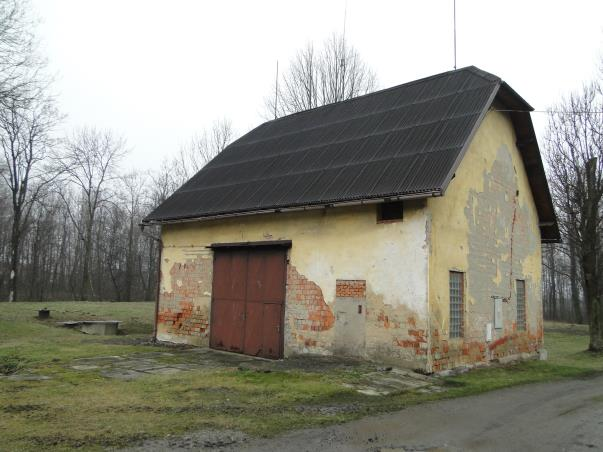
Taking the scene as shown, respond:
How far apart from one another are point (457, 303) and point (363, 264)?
2.34m

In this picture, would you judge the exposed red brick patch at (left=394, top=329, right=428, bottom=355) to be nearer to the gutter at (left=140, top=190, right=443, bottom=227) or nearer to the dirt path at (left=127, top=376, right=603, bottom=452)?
the dirt path at (left=127, top=376, right=603, bottom=452)

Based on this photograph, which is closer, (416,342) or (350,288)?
(416,342)

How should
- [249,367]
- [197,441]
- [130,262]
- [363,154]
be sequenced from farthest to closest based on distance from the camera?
1. [130,262]
2. [363,154]
3. [249,367]
4. [197,441]

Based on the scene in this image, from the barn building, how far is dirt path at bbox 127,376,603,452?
2.50 metres

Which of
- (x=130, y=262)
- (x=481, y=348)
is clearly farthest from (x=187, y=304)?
(x=130, y=262)

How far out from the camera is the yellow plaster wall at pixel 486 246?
10.7 metres

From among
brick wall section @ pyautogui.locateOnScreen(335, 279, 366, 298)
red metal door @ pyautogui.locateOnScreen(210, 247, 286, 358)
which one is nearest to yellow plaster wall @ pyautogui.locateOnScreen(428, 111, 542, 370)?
brick wall section @ pyautogui.locateOnScreen(335, 279, 366, 298)

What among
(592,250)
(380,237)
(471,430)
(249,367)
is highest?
(592,250)

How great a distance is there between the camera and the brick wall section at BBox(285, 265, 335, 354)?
1175 cm

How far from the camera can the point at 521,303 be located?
47.9ft

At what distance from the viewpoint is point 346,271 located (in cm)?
1154

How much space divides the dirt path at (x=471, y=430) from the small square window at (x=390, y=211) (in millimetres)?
3998

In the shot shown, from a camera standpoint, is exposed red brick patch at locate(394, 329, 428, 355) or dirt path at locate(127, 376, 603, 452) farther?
exposed red brick patch at locate(394, 329, 428, 355)

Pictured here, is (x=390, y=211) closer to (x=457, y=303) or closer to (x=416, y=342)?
(x=457, y=303)
